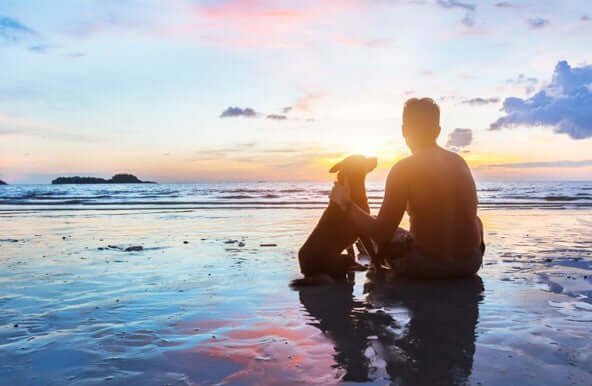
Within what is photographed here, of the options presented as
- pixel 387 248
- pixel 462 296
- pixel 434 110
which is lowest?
pixel 462 296

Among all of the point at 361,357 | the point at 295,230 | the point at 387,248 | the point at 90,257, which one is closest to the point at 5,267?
the point at 90,257

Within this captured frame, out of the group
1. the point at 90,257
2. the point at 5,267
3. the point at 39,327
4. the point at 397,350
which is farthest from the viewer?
the point at 90,257

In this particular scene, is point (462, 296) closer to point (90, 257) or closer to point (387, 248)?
point (387, 248)

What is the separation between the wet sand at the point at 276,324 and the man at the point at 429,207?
1.03 ft

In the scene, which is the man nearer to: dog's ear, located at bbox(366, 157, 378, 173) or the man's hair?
the man's hair

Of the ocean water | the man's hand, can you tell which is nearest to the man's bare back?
the man's hand

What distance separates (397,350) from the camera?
10.9 ft

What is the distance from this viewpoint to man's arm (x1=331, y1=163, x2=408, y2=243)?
16.8ft

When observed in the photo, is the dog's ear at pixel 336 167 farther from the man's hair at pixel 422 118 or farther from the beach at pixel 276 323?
the beach at pixel 276 323

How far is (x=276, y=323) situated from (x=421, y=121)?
263 centimetres

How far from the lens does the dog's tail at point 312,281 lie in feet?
18.7

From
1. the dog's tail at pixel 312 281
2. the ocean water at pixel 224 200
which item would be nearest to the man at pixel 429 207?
the dog's tail at pixel 312 281

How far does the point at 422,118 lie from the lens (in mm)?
5207

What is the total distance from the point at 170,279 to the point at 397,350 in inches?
137
